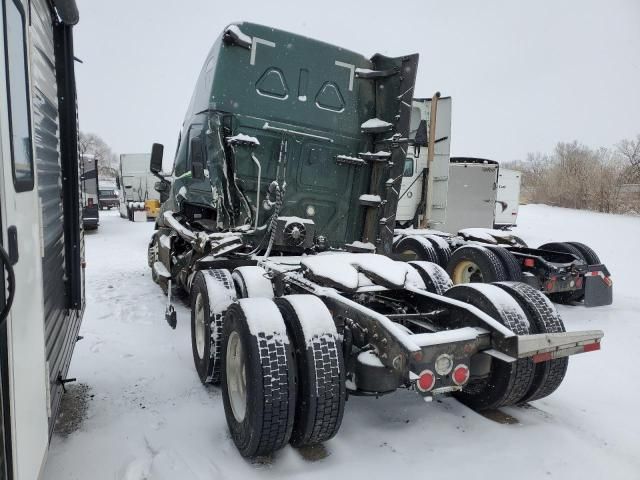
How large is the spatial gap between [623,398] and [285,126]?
425 cm

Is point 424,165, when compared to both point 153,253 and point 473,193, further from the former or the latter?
point 153,253

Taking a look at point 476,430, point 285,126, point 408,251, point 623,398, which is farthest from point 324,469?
point 408,251

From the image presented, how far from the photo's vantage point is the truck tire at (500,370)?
2.97m

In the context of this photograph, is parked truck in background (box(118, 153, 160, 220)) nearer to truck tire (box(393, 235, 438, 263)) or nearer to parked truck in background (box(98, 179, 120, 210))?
parked truck in background (box(98, 179, 120, 210))

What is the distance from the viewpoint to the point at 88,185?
16.1 meters

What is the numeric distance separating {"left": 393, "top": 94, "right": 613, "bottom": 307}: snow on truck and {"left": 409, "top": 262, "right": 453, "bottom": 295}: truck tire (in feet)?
4.79

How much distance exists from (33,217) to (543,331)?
121 inches

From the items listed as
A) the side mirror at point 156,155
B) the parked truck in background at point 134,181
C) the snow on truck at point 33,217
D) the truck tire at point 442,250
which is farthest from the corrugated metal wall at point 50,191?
the parked truck in background at point 134,181

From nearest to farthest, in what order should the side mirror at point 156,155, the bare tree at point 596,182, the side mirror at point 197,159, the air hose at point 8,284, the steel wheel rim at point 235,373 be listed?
1. the air hose at point 8,284
2. the steel wheel rim at point 235,373
3. the side mirror at point 197,159
4. the side mirror at point 156,155
5. the bare tree at point 596,182

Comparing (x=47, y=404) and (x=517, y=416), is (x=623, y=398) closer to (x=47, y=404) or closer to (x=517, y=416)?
(x=517, y=416)

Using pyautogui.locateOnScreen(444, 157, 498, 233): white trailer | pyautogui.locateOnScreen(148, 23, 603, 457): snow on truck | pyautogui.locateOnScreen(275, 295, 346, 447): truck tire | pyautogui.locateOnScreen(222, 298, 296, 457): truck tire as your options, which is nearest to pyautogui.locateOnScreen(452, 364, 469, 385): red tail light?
pyautogui.locateOnScreen(148, 23, 603, 457): snow on truck

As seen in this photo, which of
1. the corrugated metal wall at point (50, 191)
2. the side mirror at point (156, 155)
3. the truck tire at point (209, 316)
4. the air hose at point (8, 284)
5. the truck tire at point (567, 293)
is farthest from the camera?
the truck tire at point (567, 293)

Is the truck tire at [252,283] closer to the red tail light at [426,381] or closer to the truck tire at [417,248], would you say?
the red tail light at [426,381]

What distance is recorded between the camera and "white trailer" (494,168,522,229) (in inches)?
661
